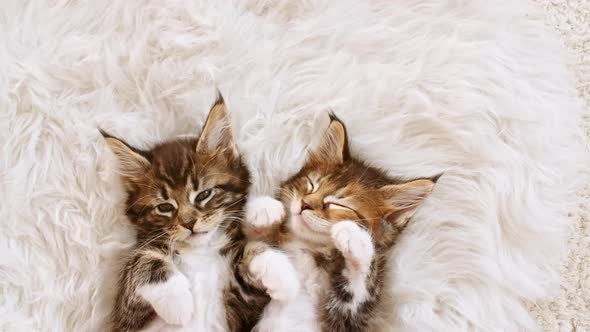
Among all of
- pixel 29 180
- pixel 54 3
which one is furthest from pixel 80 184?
pixel 54 3

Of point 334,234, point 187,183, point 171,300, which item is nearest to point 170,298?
point 171,300

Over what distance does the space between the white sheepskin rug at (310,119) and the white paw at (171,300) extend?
0.57ft

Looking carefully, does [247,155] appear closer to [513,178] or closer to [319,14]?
[319,14]

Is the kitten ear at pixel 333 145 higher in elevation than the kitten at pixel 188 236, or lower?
higher

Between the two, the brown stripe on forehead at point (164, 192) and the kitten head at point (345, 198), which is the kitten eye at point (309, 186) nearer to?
the kitten head at point (345, 198)

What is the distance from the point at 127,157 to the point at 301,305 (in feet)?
1.57

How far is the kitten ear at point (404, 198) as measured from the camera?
1025 millimetres

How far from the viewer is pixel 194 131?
1190 millimetres

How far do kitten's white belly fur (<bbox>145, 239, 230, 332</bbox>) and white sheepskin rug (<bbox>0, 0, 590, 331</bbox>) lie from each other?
0.17 m

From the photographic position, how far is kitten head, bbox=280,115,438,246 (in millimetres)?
1041

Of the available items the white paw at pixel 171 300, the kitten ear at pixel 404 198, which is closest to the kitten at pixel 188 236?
the white paw at pixel 171 300

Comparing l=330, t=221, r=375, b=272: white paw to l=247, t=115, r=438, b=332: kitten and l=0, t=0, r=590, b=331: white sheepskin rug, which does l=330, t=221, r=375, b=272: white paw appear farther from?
l=0, t=0, r=590, b=331: white sheepskin rug

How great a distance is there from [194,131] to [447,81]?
1.94ft

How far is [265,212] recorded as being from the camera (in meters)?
1.05
